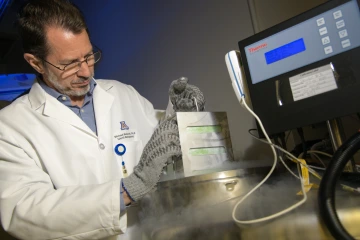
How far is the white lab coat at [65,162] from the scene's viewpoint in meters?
0.74

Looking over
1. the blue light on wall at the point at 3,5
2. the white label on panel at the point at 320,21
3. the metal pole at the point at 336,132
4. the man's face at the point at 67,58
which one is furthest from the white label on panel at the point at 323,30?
the blue light on wall at the point at 3,5

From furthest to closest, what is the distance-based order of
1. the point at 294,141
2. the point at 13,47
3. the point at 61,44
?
the point at 13,47
the point at 294,141
the point at 61,44

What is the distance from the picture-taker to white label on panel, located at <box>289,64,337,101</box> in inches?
25.8

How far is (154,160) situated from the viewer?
78 cm

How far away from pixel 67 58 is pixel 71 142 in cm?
28

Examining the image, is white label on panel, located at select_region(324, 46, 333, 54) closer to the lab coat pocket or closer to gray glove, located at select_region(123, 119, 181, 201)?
gray glove, located at select_region(123, 119, 181, 201)

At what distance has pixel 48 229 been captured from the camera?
74cm

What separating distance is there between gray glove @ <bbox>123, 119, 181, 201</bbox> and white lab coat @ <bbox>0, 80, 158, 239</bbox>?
0.04 m

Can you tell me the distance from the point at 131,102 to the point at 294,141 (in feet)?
2.18

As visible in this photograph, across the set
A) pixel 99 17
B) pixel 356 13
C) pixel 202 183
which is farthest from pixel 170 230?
pixel 99 17

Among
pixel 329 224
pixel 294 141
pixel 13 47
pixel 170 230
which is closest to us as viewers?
pixel 329 224

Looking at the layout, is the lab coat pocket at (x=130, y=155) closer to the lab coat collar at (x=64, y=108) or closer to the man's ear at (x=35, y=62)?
the lab coat collar at (x=64, y=108)

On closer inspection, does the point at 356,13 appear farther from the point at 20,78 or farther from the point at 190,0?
the point at 20,78

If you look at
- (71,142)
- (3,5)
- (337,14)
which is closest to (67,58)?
(71,142)
